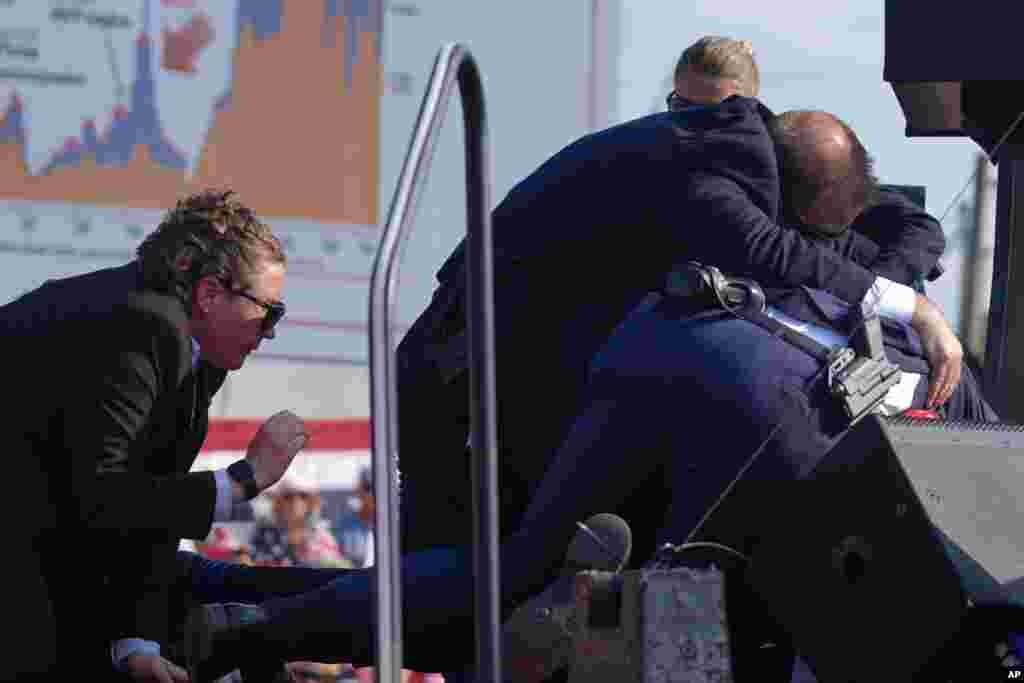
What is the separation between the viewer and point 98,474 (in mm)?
3748

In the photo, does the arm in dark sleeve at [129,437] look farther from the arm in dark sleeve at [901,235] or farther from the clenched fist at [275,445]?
the arm in dark sleeve at [901,235]

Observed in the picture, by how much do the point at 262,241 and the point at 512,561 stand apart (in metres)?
0.97

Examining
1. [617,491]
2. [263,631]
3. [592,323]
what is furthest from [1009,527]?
[263,631]

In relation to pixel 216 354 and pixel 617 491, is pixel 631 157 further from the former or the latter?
pixel 216 354

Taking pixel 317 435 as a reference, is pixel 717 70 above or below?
above

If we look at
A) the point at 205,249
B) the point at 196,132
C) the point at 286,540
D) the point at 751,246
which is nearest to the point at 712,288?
the point at 751,246

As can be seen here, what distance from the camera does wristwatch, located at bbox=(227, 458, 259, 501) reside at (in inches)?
150

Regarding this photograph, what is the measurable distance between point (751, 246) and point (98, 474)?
116 cm

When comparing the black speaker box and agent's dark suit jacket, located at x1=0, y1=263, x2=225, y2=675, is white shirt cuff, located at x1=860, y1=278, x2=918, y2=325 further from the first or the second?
agent's dark suit jacket, located at x1=0, y1=263, x2=225, y2=675

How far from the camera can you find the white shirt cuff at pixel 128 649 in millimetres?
3785

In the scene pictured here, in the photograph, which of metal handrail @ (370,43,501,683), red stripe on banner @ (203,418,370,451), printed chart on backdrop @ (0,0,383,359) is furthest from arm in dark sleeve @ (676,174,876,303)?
printed chart on backdrop @ (0,0,383,359)

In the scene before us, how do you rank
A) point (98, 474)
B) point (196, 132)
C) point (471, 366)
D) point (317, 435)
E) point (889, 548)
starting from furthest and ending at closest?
point (196, 132) < point (317, 435) < point (98, 474) < point (889, 548) < point (471, 366)

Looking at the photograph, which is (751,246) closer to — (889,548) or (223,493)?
(889,548)

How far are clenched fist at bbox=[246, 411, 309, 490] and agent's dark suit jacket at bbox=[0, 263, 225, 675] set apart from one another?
96mm
